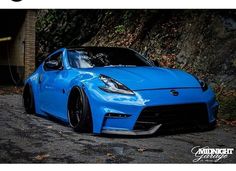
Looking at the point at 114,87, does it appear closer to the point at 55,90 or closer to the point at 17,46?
the point at 55,90

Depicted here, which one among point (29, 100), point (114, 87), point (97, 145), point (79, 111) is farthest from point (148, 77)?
point (29, 100)

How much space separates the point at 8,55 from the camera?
15.2 m

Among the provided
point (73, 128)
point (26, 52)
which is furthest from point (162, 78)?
point (26, 52)

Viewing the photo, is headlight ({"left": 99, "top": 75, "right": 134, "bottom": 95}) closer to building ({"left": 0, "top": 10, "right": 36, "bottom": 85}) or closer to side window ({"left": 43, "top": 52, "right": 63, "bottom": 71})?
side window ({"left": 43, "top": 52, "right": 63, "bottom": 71})

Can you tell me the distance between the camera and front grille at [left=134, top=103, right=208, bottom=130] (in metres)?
4.59

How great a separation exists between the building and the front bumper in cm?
763

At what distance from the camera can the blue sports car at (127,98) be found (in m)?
4.59

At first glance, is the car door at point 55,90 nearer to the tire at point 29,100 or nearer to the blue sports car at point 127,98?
the blue sports car at point 127,98

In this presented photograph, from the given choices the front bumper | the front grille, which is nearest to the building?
the front bumper

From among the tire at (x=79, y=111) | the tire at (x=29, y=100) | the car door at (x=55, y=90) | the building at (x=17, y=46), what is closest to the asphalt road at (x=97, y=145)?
the tire at (x=79, y=111)

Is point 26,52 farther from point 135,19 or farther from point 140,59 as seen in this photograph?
point 140,59

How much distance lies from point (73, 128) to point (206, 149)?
1827 mm

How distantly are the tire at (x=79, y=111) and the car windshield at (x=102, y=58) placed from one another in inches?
21.7

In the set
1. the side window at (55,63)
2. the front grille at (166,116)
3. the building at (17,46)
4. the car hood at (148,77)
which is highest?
the car hood at (148,77)
